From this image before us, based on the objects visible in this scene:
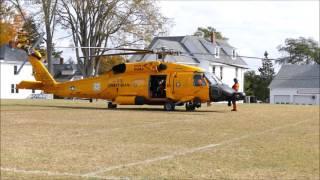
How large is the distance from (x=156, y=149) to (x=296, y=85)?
219 feet

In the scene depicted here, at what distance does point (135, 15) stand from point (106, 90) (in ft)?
64.0

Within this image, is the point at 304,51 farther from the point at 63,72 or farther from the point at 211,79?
the point at 211,79

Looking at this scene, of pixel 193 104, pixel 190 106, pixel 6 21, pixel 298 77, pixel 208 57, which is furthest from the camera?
pixel 298 77

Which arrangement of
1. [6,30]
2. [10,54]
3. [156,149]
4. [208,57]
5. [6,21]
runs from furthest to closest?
[10,54]
[208,57]
[6,30]
[6,21]
[156,149]

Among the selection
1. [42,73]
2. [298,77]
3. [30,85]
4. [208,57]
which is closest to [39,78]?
[42,73]

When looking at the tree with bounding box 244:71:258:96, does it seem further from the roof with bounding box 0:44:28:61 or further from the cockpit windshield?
the roof with bounding box 0:44:28:61

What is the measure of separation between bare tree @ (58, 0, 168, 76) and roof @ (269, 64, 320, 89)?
3201cm

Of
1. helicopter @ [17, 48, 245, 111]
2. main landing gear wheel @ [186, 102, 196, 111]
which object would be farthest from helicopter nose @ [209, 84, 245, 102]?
main landing gear wheel @ [186, 102, 196, 111]

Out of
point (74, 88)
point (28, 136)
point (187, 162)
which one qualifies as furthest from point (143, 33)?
point (187, 162)

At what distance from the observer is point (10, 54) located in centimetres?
8156

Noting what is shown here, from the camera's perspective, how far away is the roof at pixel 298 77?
76125mm

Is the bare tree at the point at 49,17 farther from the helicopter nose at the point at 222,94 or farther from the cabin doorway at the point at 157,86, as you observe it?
the helicopter nose at the point at 222,94

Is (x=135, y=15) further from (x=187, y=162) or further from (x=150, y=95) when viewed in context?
(x=187, y=162)

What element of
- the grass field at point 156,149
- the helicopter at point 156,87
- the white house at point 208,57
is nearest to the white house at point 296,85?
the white house at point 208,57
